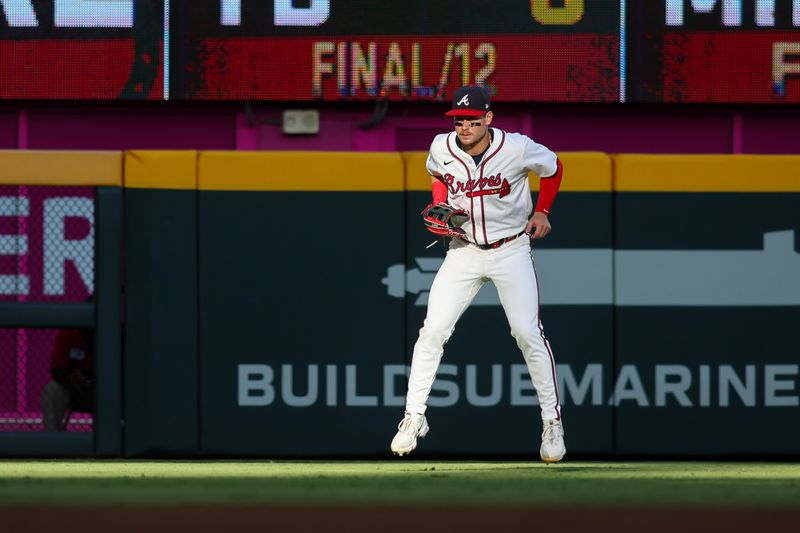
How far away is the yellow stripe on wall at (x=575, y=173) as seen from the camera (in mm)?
6191

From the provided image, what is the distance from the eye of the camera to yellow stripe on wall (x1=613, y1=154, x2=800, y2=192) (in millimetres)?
6215

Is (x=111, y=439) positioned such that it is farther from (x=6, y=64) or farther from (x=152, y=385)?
(x=6, y=64)

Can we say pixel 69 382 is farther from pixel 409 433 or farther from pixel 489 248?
pixel 489 248

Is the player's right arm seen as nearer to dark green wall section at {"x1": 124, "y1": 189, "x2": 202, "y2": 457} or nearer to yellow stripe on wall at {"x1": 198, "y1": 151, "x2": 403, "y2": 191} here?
yellow stripe on wall at {"x1": 198, "y1": 151, "x2": 403, "y2": 191}

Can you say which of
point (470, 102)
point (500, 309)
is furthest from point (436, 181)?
point (500, 309)

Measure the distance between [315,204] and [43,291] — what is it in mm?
1211

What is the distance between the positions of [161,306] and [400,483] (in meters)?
1.64

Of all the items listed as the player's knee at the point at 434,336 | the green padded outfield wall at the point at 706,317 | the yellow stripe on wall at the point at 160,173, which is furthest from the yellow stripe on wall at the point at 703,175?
the yellow stripe on wall at the point at 160,173

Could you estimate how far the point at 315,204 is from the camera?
244 inches

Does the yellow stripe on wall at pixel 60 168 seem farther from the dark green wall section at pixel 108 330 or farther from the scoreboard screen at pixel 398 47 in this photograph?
the scoreboard screen at pixel 398 47

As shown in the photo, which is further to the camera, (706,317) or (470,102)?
(706,317)

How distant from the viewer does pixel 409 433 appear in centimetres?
557

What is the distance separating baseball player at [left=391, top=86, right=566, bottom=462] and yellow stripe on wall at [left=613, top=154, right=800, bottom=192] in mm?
605

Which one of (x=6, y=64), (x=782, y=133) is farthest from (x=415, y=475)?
(x=782, y=133)
